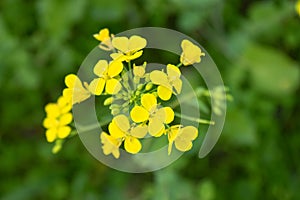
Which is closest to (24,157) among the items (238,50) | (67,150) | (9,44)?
(67,150)

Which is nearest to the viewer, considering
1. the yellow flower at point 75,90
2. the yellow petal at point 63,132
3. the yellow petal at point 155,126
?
the yellow petal at point 155,126

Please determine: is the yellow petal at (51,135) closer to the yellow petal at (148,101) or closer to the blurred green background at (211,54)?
the yellow petal at (148,101)

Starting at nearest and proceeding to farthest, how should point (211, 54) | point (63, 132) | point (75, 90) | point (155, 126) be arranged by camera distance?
point (155, 126) → point (75, 90) → point (63, 132) → point (211, 54)

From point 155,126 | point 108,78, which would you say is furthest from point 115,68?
point 155,126

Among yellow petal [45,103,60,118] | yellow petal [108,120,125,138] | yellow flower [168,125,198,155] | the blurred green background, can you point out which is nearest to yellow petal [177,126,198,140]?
yellow flower [168,125,198,155]

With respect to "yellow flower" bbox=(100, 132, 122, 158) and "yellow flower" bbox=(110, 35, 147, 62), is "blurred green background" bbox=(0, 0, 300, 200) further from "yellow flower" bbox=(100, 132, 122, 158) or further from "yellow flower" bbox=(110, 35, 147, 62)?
"yellow flower" bbox=(110, 35, 147, 62)

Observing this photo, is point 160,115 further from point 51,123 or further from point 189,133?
point 51,123

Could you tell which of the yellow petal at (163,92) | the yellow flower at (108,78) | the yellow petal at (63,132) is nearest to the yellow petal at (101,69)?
the yellow flower at (108,78)

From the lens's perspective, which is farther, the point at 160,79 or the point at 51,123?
the point at 51,123

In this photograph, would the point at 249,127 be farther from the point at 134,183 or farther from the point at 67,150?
the point at 67,150
